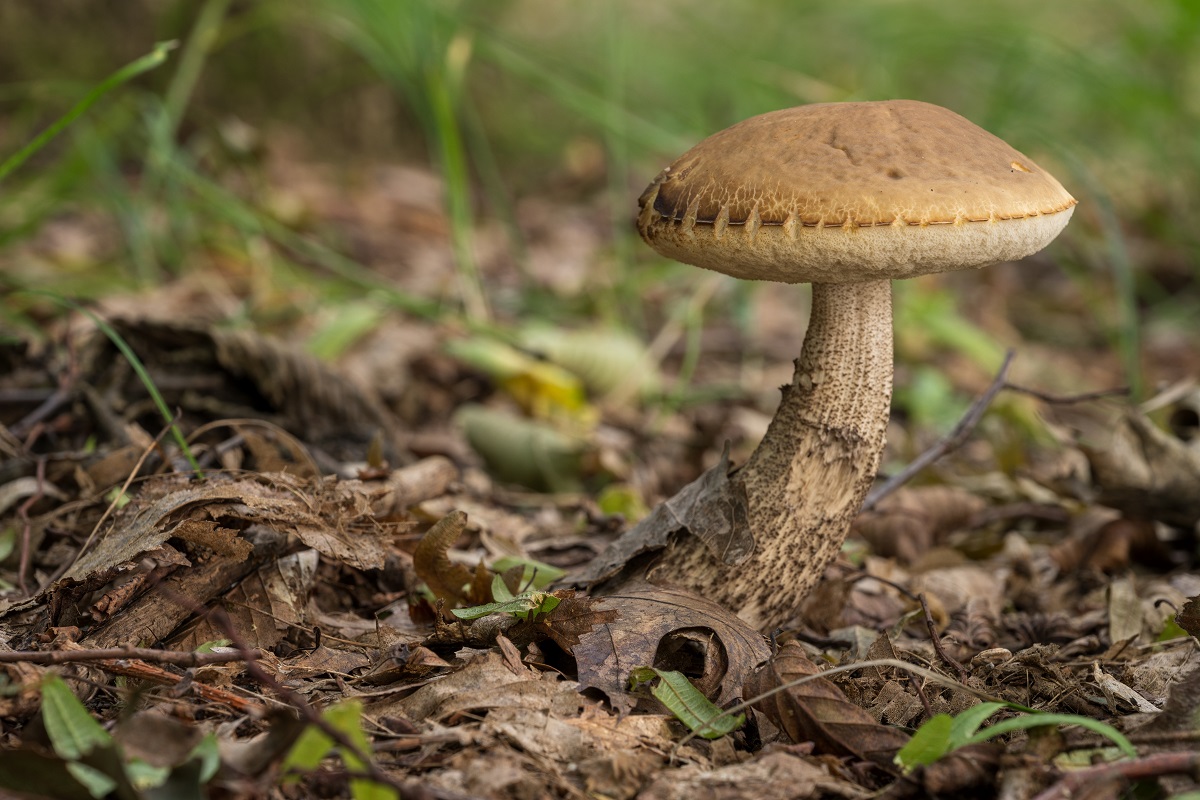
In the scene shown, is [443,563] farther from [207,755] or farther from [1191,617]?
[1191,617]

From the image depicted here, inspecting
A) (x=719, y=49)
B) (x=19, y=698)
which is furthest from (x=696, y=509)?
(x=719, y=49)

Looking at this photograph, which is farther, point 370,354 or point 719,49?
point 719,49

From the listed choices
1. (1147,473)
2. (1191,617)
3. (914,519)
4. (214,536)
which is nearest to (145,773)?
(214,536)

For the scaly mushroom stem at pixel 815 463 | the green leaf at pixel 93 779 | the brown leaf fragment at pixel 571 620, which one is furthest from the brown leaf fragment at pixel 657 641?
the green leaf at pixel 93 779

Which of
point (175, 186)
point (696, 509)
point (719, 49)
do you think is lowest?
point (696, 509)

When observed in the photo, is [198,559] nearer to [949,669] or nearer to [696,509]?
[696,509]

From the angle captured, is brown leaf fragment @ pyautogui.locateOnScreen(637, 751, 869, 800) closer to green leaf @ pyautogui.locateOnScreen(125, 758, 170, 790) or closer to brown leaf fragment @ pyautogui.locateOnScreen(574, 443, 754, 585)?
brown leaf fragment @ pyautogui.locateOnScreen(574, 443, 754, 585)

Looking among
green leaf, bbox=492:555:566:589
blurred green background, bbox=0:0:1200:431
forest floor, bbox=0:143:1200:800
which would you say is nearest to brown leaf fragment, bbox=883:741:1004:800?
A: forest floor, bbox=0:143:1200:800
